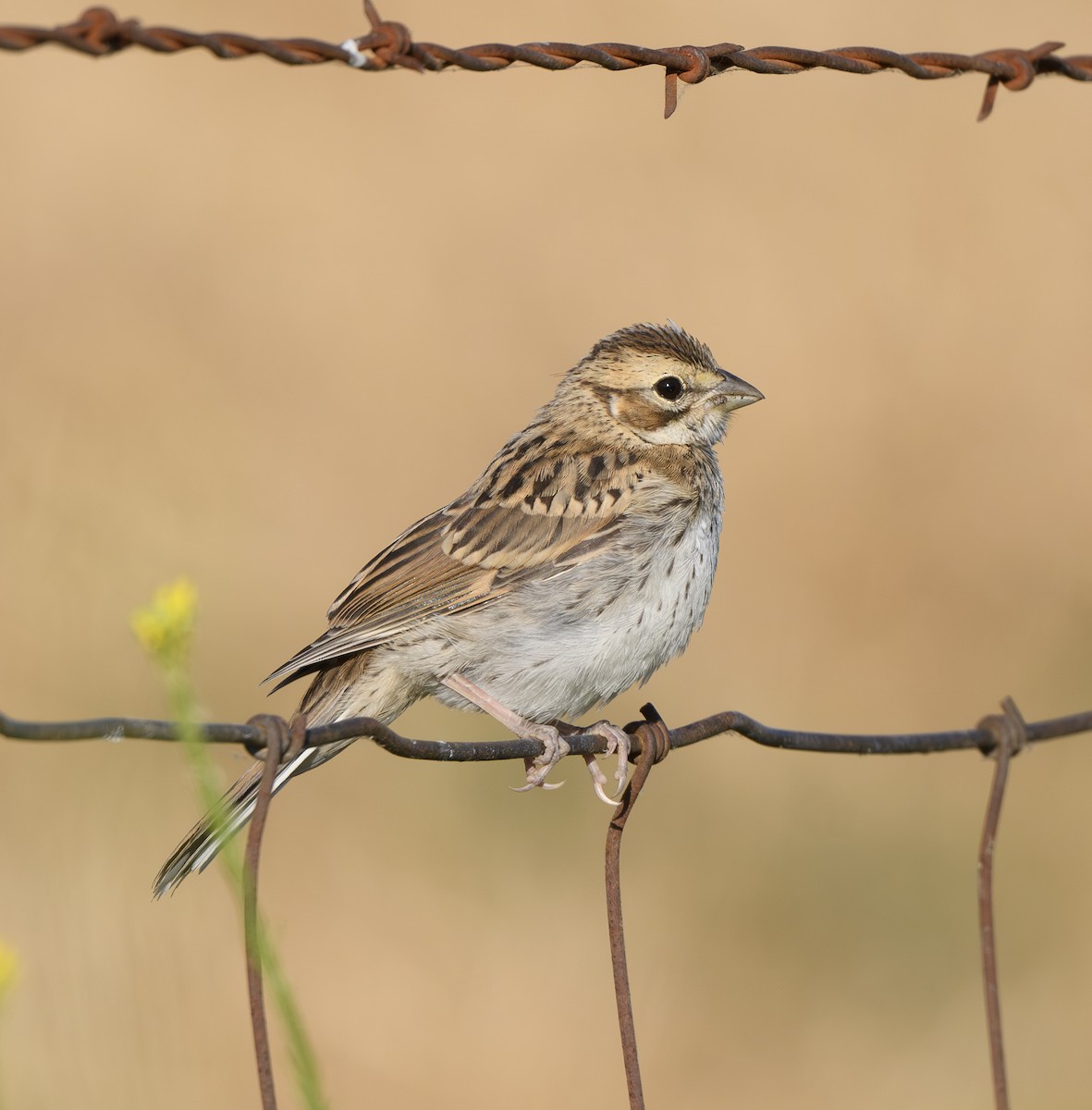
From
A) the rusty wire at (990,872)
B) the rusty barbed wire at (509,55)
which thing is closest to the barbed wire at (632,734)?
the rusty wire at (990,872)

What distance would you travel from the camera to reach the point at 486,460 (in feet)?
35.7

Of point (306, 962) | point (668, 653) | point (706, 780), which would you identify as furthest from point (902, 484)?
point (668, 653)

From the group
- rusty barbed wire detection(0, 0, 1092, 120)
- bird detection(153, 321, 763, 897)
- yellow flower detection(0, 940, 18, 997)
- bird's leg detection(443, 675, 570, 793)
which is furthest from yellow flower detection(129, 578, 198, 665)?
bird's leg detection(443, 675, 570, 793)

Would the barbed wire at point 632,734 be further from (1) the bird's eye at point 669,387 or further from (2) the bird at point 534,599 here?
(1) the bird's eye at point 669,387

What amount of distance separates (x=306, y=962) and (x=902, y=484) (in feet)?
16.7

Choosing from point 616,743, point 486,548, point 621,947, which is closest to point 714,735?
point 621,947

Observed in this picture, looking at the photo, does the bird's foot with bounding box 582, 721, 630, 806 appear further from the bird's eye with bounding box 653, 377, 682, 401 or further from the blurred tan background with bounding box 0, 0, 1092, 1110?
the blurred tan background with bounding box 0, 0, 1092, 1110

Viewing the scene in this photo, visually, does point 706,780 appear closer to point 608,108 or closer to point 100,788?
point 100,788

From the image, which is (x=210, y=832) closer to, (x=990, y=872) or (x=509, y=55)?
(x=990, y=872)

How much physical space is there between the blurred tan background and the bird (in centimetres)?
239

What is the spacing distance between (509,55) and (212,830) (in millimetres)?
1799

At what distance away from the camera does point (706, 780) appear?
370 inches

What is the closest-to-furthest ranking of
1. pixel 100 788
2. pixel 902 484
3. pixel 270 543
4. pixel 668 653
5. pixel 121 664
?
1. pixel 668 653
2. pixel 100 788
3. pixel 121 664
4. pixel 270 543
5. pixel 902 484

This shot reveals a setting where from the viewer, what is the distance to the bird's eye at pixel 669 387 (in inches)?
238
